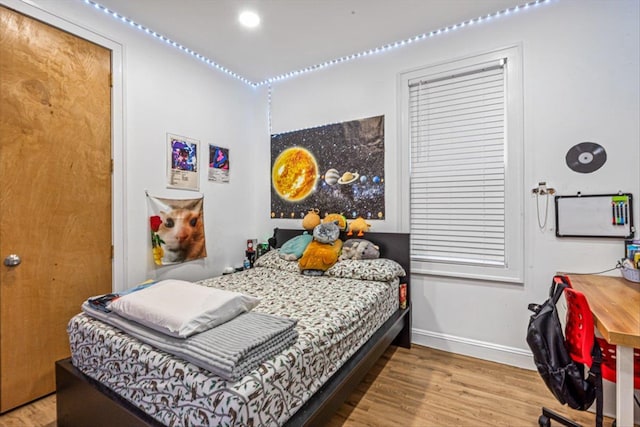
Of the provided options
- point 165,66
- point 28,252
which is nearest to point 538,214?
point 165,66

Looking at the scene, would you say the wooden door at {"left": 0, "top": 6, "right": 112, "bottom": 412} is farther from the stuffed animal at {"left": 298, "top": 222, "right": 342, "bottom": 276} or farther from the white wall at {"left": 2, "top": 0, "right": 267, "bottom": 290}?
the stuffed animal at {"left": 298, "top": 222, "right": 342, "bottom": 276}

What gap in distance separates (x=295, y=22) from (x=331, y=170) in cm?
143

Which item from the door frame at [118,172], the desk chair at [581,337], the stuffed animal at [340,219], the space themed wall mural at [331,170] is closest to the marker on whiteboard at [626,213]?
the desk chair at [581,337]

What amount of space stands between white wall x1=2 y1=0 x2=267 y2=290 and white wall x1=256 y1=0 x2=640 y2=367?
1.72m

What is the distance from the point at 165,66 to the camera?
288cm

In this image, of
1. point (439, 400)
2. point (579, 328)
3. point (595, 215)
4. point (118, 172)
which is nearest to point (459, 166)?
point (595, 215)

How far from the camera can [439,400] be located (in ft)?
6.68

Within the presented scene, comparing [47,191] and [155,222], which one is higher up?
[47,191]

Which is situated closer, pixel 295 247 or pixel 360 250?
pixel 360 250

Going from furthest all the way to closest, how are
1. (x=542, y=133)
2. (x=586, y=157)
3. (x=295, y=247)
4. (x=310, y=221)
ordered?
(x=310, y=221), (x=295, y=247), (x=542, y=133), (x=586, y=157)

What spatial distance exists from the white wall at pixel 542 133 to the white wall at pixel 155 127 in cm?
172

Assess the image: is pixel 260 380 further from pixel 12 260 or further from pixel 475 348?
pixel 475 348

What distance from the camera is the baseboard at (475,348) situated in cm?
247

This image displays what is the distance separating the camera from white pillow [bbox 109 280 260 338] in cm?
132
